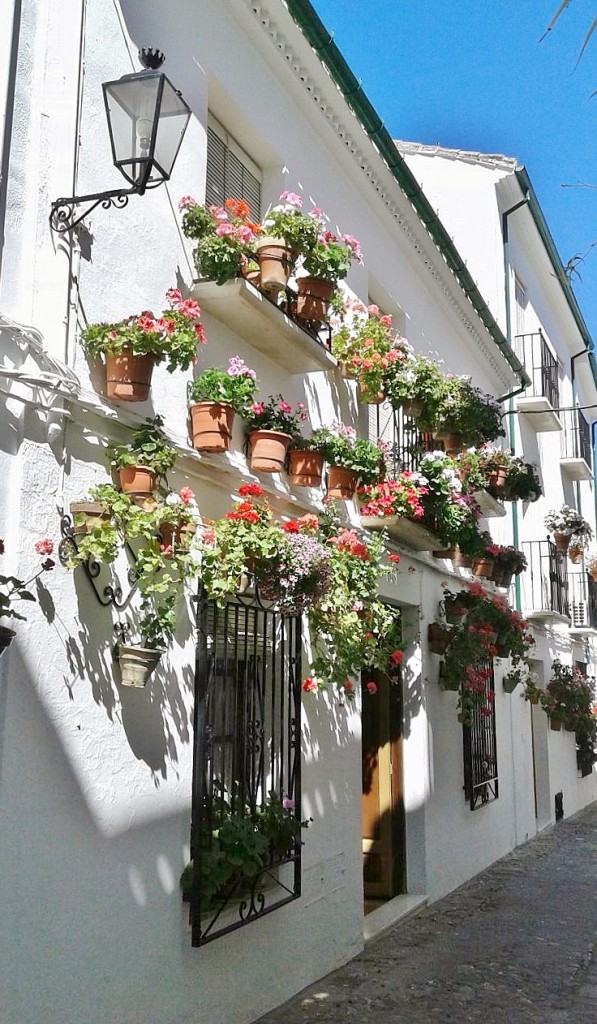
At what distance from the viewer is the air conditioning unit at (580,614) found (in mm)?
16453

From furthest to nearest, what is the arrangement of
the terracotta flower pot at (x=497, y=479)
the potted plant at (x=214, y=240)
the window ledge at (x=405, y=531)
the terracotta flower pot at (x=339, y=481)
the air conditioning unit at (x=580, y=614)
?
the air conditioning unit at (x=580, y=614) < the terracotta flower pot at (x=497, y=479) < the window ledge at (x=405, y=531) < the terracotta flower pot at (x=339, y=481) < the potted plant at (x=214, y=240)

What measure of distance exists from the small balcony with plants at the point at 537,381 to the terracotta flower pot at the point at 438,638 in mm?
6281

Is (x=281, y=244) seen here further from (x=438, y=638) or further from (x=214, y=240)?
(x=438, y=638)

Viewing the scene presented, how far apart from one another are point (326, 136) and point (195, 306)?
347 cm

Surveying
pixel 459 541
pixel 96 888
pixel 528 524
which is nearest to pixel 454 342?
pixel 459 541

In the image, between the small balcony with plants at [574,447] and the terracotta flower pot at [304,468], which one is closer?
the terracotta flower pot at [304,468]

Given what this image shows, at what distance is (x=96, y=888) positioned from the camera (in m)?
4.05

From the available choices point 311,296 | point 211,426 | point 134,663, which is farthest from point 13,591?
point 311,296

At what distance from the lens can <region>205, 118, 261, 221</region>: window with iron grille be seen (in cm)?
610

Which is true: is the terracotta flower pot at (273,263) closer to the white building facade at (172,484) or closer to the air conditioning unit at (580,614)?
the white building facade at (172,484)

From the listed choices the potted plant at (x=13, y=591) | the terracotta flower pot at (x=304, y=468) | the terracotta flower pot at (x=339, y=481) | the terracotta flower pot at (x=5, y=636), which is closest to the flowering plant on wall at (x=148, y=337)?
the potted plant at (x=13, y=591)

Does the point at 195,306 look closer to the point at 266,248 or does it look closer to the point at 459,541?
the point at 266,248

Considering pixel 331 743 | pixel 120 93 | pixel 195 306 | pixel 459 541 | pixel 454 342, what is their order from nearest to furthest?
pixel 120 93, pixel 195 306, pixel 331 743, pixel 459 541, pixel 454 342

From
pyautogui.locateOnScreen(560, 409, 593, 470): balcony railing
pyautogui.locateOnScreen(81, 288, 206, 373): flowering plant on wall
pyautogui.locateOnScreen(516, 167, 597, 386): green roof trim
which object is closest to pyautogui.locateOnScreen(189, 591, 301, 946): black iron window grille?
pyautogui.locateOnScreen(81, 288, 206, 373): flowering plant on wall
